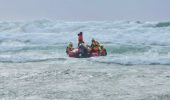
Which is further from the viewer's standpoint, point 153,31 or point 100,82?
point 153,31

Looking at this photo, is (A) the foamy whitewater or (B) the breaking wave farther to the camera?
(B) the breaking wave

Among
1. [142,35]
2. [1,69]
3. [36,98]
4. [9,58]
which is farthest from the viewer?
[142,35]

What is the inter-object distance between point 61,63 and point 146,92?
722 cm

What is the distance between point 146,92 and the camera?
11586mm

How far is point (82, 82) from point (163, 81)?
7.48ft

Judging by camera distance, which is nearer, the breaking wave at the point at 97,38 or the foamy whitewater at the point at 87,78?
the foamy whitewater at the point at 87,78

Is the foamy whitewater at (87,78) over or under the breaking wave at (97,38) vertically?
under

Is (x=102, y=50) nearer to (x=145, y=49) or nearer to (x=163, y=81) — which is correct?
(x=145, y=49)

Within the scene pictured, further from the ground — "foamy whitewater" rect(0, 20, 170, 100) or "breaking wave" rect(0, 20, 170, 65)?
"breaking wave" rect(0, 20, 170, 65)

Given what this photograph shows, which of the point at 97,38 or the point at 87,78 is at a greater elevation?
the point at 97,38

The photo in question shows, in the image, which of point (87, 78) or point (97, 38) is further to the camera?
point (97, 38)

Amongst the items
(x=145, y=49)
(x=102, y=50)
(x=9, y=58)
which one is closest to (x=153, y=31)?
(x=145, y=49)

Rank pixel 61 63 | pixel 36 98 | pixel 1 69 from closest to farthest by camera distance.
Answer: pixel 36 98 < pixel 1 69 < pixel 61 63

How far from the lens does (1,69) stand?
16516 mm
